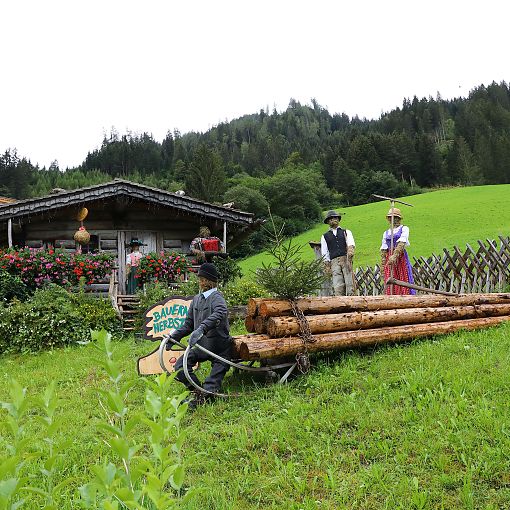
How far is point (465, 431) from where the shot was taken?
4.05m

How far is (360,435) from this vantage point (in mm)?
4352

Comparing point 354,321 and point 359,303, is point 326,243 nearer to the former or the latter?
point 359,303

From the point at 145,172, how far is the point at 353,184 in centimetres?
3805

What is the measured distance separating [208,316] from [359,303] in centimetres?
227

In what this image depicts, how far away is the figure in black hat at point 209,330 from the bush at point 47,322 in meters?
4.68

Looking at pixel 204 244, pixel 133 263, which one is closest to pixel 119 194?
pixel 133 263

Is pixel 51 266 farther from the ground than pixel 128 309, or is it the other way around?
pixel 51 266

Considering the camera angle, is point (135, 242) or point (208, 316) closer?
point (208, 316)

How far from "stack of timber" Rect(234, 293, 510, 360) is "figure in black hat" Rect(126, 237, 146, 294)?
7.61 m

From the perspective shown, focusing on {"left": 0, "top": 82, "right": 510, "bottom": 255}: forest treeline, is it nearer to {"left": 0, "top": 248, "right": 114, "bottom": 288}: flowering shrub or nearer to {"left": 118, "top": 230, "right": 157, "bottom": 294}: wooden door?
{"left": 118, "top": 230, "right": 157, "bottom": 294}: wooden door

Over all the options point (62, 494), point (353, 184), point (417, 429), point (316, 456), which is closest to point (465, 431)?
point (417, 429)

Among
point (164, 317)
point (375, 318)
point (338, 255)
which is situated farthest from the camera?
point (338, 255)

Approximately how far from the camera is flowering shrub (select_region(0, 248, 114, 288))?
1223cm

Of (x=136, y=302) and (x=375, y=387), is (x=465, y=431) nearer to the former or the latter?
(x=375, y=387)
